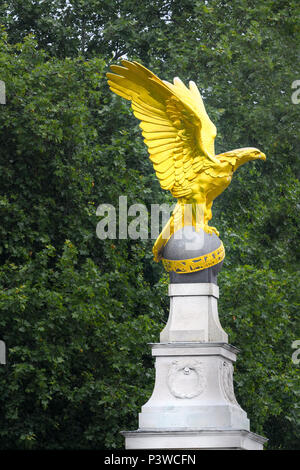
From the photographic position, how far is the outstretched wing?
14.0m

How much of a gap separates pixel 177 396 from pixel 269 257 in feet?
30.0

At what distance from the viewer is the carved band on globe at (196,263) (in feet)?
44.8

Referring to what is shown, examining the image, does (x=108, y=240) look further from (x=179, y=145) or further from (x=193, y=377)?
(x=193, y=377)

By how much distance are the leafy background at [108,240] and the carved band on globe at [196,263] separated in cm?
411

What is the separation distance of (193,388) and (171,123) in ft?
11.0

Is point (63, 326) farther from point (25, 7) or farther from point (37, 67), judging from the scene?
point (25, 7)

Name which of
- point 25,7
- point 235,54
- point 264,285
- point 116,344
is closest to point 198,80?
point 235,54

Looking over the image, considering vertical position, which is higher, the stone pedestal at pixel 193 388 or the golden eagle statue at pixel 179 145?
the golden eagle statue at pixel 179 145

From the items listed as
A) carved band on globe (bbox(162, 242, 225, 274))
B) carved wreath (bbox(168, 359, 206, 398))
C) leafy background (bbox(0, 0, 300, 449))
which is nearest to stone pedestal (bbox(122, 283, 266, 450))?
carved wreath (bbox(168, 359, 206, 398))

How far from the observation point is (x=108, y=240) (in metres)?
19.8

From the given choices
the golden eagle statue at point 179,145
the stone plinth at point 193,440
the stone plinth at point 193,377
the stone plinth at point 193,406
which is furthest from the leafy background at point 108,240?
the stone plinth at point 193,440

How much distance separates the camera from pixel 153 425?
13242mm

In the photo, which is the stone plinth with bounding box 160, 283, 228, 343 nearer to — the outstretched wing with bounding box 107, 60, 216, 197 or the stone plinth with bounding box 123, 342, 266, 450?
the stone plinth with bounding box 123, 342, 266, 450

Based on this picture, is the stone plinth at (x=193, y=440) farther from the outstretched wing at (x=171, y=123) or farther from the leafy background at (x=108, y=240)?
the leafy background at (x=108, y=240)
